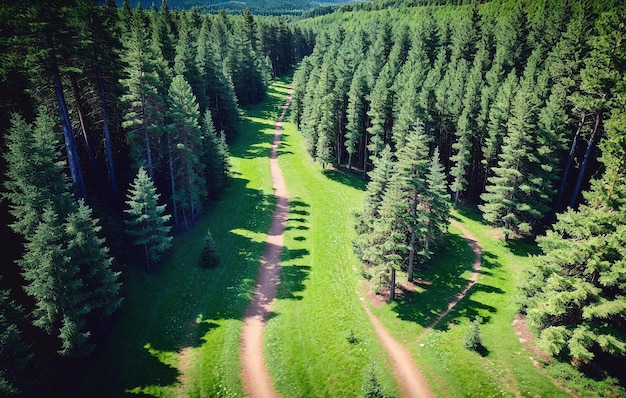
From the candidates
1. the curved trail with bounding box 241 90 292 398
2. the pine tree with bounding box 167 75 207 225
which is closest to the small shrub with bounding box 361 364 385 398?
the curved trail with bounding box 241 90 292 398

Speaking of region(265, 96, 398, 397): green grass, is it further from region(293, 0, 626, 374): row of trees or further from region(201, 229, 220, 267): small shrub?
region(201, 229, 220, 267): small shrub

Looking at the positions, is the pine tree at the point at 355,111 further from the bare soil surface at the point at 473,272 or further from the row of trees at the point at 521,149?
the bare soil surface at the point at 473,272

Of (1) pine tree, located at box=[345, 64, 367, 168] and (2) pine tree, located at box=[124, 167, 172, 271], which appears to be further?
(1) pine tree, located at box=[345, 64, 367, 168]

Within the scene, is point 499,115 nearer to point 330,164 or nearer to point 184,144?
point 330,164

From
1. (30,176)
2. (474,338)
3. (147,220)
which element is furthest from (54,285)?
(474,338)

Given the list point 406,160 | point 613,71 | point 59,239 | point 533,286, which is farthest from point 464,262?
point 59,239

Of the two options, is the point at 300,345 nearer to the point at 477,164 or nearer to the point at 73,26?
the point at 73,26
